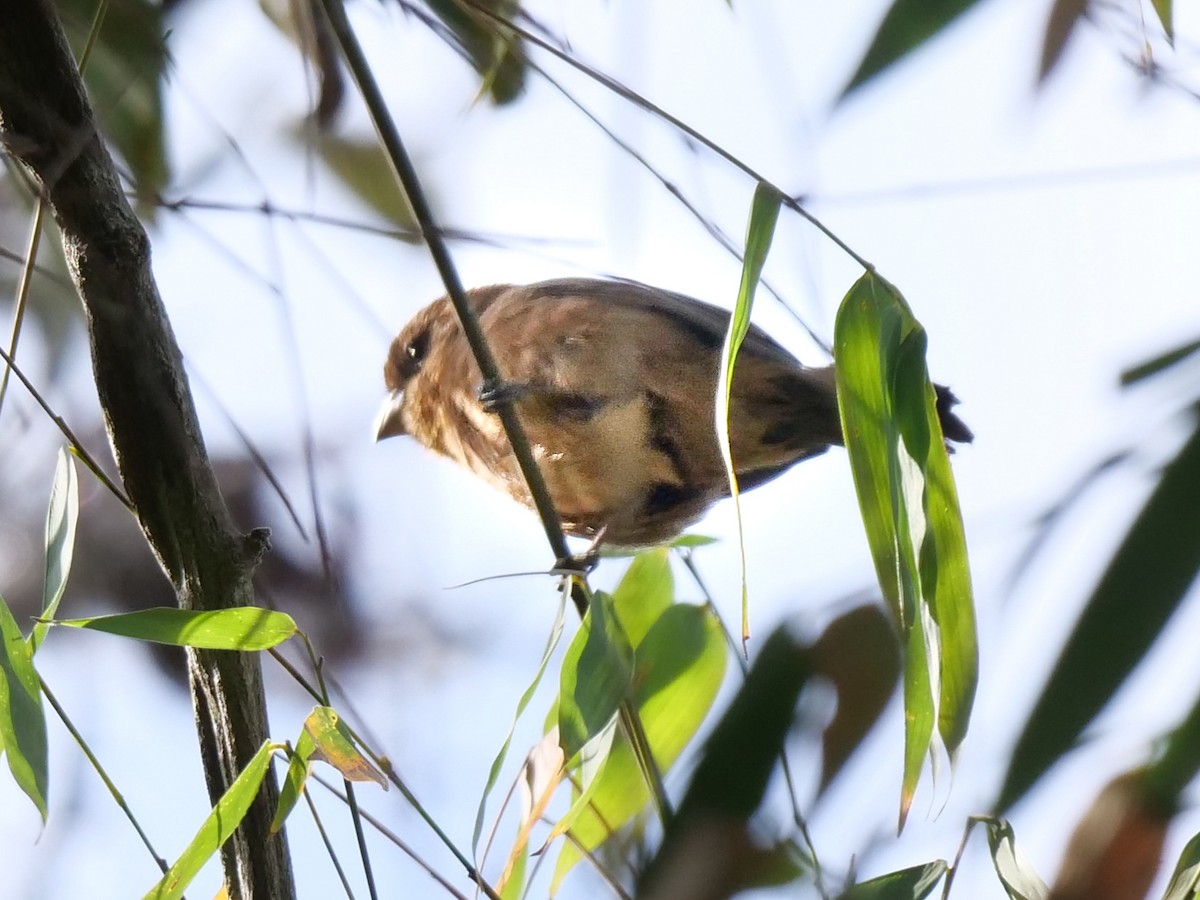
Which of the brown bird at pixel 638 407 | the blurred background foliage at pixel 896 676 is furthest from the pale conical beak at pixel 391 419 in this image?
the blurred background foliage at pixel 896 676

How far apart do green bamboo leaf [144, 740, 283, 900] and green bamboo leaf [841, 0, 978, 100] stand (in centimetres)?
108

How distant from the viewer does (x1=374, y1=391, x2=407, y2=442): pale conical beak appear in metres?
3.19

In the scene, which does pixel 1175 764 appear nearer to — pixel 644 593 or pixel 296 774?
pixel 644 593

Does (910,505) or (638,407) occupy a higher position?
(638,407)

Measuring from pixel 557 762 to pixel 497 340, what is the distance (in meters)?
1.48

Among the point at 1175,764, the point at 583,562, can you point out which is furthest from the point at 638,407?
the point at 1175,764

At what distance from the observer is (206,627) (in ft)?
4.45

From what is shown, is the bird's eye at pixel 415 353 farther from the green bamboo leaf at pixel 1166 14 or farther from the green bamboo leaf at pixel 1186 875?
the green bamboo leaf at pixel 1186 875

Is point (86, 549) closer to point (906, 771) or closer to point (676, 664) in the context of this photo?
point (676, 664)

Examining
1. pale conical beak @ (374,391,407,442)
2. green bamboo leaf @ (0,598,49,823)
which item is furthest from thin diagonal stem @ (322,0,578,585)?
pale conical beak @ (374,391,407,442)

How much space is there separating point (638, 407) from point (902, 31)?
3.39 ft

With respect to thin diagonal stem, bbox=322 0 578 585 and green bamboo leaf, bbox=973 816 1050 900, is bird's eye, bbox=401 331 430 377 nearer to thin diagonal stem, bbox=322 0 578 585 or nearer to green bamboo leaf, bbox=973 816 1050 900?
thin diagonal stem, bbox=322 0 578 585

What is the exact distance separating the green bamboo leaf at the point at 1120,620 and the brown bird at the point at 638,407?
3.44ft

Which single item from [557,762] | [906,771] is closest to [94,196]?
[557,762]
